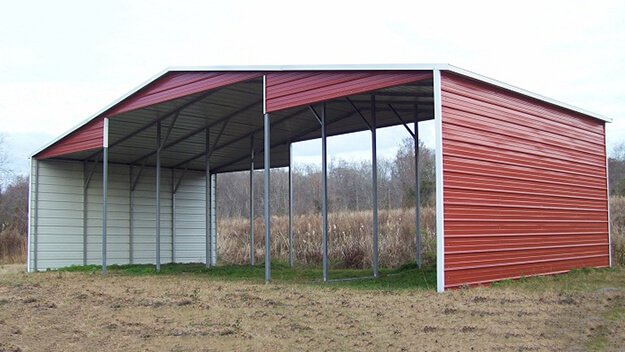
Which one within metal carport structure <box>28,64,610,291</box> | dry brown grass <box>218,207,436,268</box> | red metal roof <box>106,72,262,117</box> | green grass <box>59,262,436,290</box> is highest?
red metal roof <box>106,72,262,117</box>

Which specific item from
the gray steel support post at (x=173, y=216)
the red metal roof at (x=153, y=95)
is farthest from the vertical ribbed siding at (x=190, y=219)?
the red metal roof at (x=153, y=95)

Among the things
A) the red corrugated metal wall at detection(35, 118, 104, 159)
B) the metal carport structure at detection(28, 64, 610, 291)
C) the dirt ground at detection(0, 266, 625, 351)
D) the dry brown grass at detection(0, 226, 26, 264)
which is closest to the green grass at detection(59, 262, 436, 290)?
the metal carport structure at detection(28, 64, 610, 291)

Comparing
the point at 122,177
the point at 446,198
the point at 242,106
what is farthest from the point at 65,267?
the point at 446,198

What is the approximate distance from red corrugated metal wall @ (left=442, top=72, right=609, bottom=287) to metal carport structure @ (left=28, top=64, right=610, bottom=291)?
3 centimetres

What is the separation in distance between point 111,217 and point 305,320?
1215 centimetres

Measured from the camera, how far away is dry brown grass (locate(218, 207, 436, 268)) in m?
16.4

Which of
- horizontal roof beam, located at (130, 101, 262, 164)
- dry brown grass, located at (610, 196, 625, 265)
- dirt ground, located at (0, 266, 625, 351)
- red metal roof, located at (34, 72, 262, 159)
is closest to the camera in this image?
dirt ground, located at (0, 266, 625, 351)

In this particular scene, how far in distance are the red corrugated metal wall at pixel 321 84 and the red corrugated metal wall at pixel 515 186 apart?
0.75 m

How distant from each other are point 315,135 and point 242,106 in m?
2.52

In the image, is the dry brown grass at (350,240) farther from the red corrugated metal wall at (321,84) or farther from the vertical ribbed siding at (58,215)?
the red corrugated metal wall at (321,84)

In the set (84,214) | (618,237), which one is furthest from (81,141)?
(618,237)

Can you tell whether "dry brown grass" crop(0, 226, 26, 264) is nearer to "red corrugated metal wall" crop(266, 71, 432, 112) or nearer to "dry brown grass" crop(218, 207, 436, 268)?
"dry brown grass" crop(218, 207, 436, 268)

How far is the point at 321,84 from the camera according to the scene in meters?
10.5

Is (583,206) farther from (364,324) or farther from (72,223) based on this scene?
(72,223)
